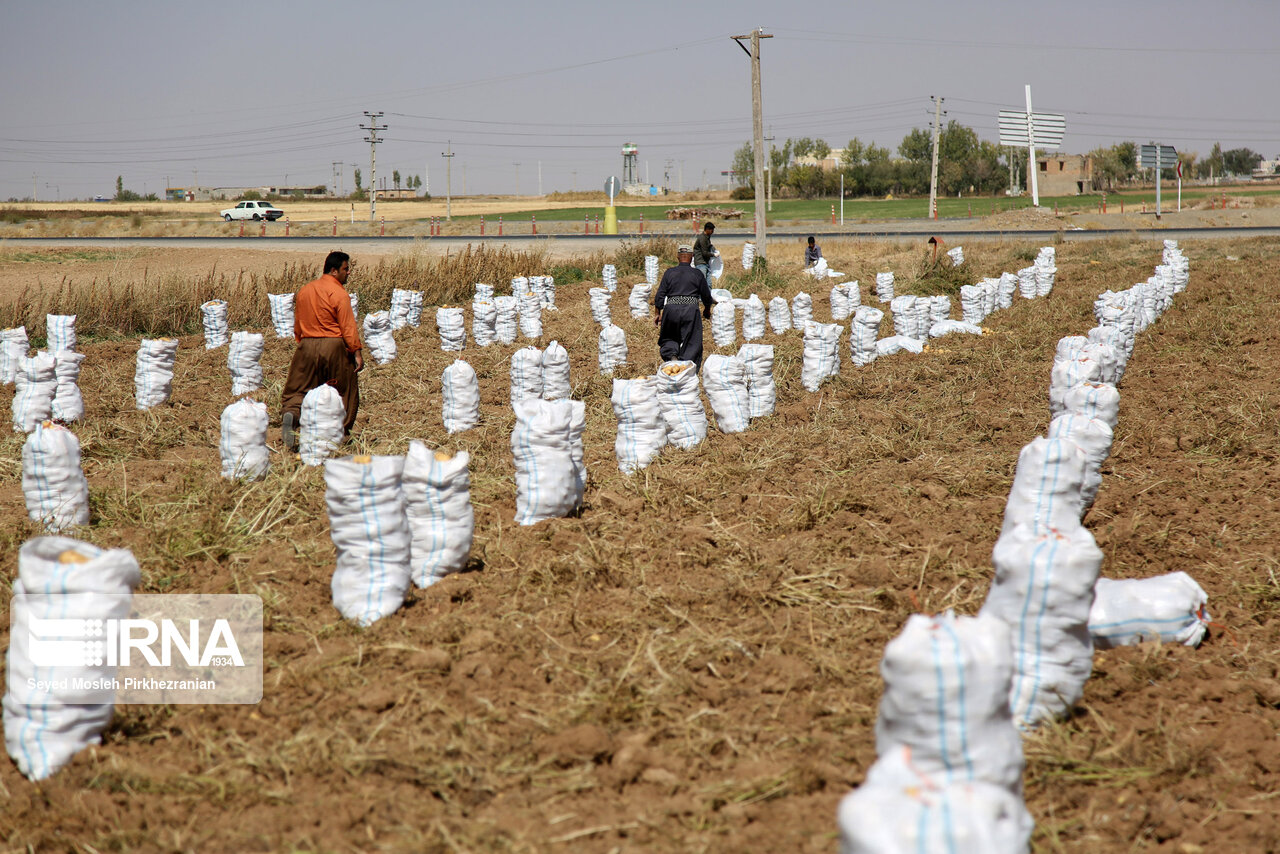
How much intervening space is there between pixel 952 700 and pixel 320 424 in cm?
513

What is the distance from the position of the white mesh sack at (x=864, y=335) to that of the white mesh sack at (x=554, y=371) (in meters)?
3.54

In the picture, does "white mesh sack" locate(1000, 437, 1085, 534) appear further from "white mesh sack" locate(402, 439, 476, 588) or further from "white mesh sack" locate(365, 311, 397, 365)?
"white mesh sack" locate(365, 311, 397, 365)

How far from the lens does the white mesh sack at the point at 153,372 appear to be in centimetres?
898

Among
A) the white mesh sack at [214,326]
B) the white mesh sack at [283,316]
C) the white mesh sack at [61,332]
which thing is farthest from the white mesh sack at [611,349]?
the white mesh sack at [61,332]

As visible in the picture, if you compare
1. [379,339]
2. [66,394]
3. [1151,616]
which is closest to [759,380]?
[1151,616]

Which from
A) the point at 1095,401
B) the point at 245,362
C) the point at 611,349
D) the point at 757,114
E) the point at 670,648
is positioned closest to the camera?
the point at 670,648

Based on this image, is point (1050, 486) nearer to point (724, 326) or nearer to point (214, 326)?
point (724, 326)

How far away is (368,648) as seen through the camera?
3.89m

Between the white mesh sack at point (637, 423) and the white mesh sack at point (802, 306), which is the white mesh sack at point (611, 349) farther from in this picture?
the white mesh sack at point (637, 423)

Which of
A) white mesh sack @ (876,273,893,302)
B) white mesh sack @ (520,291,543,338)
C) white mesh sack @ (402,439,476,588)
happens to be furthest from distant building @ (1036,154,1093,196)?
white mesh sack @ (402,439,476,588)

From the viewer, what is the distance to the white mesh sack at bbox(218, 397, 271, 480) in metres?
6.08

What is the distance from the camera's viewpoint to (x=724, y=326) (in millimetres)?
12055

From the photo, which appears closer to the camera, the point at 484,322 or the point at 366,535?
the point at 366,535

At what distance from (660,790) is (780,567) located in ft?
5.69
